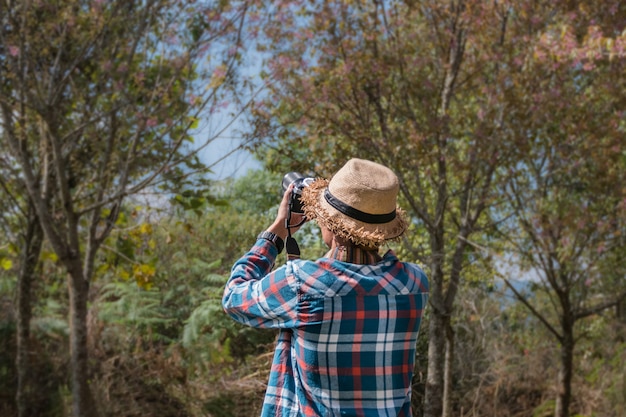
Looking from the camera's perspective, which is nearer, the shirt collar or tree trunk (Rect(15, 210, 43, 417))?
the shirt collar

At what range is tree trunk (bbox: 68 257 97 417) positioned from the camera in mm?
5949

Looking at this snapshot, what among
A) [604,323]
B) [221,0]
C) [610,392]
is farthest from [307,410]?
[604,323]

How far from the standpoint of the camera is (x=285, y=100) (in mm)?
5992

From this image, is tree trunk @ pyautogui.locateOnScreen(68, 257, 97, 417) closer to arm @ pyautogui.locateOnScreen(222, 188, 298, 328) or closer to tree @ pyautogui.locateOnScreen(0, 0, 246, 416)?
tree @ pyautogui.locateOnScreen(0, 0, 246, 416)

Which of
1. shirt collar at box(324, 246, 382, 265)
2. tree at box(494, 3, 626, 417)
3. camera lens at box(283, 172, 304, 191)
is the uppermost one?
tree at box(494, 3, 626, 417)

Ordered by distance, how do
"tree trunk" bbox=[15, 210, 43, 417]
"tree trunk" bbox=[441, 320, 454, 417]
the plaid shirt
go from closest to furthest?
1. the plaid shirt
2. "tree trunk" bbox=[441, 320, 454, 417]
3. "tree trunk" bbox=[15, 210, 43, 417]

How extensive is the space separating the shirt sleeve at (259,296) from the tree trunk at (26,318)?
5662 mm

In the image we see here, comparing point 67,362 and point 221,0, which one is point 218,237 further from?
point 221,0

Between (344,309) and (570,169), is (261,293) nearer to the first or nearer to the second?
(344,309)

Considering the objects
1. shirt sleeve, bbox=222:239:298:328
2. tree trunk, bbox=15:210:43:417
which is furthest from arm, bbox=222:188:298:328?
tree trunk, bbox=15:210:43:417

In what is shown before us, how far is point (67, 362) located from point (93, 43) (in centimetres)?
362

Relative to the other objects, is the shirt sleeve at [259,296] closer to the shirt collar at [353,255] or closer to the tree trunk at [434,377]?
the shirt collar at [353,255]

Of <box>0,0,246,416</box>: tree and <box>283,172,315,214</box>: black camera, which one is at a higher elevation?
<box>0,0,246,416</box>: tree

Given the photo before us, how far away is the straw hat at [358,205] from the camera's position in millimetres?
1815
